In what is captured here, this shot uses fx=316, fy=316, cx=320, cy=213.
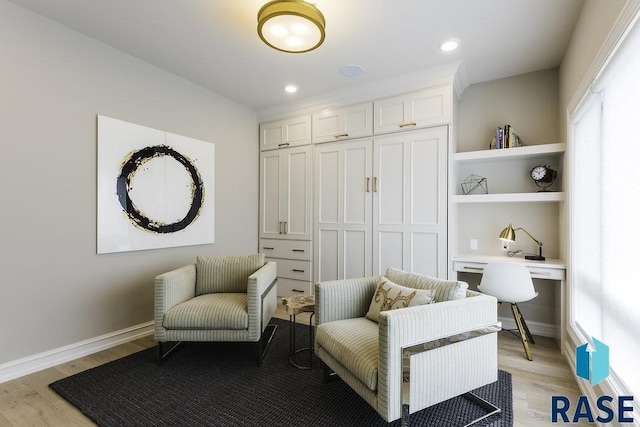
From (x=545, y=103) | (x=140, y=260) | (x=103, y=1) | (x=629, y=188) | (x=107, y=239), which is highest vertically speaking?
(x=103, y=1)

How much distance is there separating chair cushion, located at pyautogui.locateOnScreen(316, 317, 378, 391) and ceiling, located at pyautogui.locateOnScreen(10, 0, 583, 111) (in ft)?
7.01

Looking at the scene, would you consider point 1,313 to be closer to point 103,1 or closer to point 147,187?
point 147,187

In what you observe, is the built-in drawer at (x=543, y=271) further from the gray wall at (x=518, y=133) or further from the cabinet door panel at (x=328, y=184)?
the cabinet door panel at (x=328, y=184)

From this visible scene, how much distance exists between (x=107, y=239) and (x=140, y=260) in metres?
0.36

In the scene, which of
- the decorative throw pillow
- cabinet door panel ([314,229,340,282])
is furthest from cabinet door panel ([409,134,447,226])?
the decorative throw pillow

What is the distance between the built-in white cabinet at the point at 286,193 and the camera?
3922mm

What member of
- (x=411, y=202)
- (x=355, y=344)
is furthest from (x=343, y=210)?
(x=355, y=344)

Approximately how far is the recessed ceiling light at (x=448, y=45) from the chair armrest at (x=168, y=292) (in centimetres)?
288

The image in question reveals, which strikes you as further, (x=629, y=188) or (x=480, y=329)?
(x=480, y=329)

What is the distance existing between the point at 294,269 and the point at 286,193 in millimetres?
976

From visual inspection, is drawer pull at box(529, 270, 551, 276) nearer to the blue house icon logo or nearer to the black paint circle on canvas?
the blue house icon logo

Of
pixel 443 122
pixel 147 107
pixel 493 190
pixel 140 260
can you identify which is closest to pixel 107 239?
pixel 140 260

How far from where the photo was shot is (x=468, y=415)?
5.84 ft

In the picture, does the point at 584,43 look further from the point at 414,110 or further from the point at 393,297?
the point at 393,297
